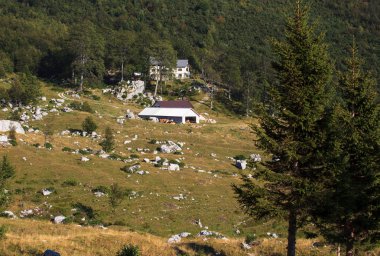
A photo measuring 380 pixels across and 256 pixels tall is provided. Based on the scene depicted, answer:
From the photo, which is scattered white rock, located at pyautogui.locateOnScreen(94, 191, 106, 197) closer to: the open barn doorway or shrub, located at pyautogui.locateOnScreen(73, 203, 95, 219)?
shrub, located at pyautogui.locateOnScreen(73, 203, 95, 219)

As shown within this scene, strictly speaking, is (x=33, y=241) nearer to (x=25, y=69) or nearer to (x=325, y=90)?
(x=325, y=90)

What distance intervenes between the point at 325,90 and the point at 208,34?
596ft

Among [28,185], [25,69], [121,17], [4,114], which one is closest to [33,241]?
[28,185]

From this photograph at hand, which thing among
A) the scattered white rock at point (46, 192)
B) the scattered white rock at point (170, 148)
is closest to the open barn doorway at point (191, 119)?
the scattered white rock at point (170, 148)

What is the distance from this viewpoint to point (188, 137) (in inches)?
3231

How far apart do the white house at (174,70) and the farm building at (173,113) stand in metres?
21.9

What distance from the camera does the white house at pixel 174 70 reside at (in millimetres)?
123656

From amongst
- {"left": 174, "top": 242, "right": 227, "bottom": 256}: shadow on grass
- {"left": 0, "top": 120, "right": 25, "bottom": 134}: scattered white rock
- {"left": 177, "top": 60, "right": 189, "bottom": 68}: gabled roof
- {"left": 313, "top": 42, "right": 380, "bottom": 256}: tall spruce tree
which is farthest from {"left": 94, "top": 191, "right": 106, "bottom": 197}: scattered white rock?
{"left": 177, "top": 60, "right": 189, "bottom": 68}: gabled roof

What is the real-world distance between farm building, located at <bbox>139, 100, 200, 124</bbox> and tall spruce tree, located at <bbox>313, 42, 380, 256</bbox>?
75309 mm

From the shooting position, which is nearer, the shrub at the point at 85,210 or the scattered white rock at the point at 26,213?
the scattered white rock at the point at 26,213

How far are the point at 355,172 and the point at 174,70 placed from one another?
374ft

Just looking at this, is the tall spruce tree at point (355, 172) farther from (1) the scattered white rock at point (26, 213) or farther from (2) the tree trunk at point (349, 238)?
(1) the scattered white rock at point (26, 213)

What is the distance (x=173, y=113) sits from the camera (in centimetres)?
9881

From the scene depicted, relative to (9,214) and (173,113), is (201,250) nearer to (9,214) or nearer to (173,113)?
(9,214)
